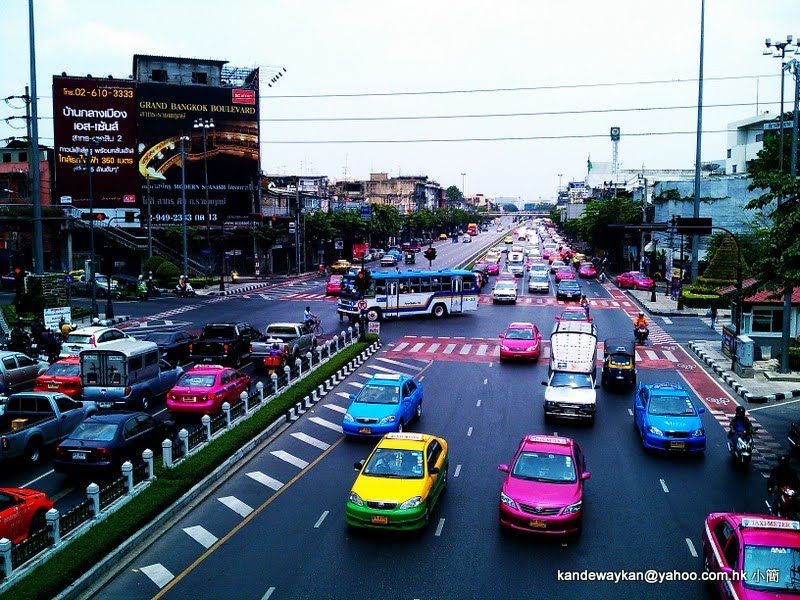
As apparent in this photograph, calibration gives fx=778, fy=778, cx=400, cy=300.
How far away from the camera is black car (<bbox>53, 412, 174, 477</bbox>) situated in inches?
726

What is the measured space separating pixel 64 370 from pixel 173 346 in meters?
7.15

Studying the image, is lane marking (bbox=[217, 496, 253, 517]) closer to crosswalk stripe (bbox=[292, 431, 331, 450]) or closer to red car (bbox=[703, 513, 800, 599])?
crosswalk stripe (bbox=[292, 431, 331, 450])

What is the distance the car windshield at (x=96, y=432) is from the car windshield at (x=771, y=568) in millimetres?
14210

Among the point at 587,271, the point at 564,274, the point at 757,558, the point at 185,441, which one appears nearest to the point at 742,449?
the point at 757,558

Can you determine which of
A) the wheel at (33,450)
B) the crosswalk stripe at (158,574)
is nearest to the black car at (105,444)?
the wheel at (33,450)

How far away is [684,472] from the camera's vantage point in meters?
20.1

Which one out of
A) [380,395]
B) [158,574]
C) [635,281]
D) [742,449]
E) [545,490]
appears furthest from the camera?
[635,281]

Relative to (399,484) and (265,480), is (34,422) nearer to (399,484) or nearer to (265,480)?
(265,480)

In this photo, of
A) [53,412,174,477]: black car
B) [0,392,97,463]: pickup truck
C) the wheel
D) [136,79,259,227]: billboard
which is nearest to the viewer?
[53,412,174,477]: black car

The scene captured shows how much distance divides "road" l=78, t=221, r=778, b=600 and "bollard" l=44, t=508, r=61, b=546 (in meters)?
1.29

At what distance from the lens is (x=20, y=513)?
47.8ft

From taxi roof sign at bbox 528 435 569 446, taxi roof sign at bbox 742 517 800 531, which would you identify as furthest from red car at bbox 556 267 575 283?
taxi roof sign at bbox 742 517 800 531

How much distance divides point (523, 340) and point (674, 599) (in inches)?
900

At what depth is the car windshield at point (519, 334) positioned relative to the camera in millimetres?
36062
